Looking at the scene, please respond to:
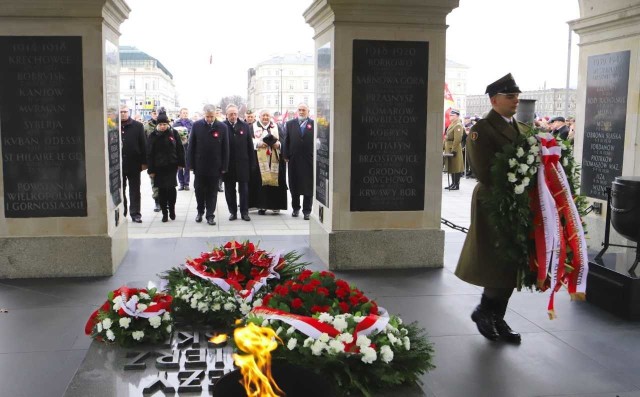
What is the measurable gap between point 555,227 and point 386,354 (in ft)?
6.08

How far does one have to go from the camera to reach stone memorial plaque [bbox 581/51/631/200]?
8.12 m

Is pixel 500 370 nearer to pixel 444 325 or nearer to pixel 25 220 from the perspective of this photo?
pixel 444 325

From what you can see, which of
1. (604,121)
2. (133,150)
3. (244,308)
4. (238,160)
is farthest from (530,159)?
(133,150)

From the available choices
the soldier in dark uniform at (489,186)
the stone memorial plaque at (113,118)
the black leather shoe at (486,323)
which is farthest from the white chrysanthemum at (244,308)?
the stone memorial plaque at (113,118)

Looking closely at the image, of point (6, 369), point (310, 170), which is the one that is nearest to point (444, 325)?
point (6, 369)

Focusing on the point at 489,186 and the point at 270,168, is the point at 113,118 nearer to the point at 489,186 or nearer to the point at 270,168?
the point at 270,168

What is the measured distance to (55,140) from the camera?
281 inches

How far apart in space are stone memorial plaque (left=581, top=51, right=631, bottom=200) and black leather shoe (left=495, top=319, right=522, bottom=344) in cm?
356

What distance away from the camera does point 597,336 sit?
535 cm

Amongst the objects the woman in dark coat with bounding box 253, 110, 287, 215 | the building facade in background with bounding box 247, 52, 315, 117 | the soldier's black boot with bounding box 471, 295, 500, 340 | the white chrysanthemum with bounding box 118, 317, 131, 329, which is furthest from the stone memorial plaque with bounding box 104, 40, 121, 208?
the building facade in background with bounding box 247, 52, 315, 117

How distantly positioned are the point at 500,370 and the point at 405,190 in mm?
3441

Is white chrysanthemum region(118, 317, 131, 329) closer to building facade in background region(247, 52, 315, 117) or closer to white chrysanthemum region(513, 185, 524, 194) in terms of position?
white chrysanthemum region(513, 185, 524, 194)

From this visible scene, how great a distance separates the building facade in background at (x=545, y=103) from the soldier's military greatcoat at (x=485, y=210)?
43692mm

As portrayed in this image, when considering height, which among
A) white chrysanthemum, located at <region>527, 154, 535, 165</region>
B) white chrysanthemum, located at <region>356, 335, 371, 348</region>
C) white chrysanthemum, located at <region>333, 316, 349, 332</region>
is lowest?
white chrysanthemum, located at <region>356, 335, 371, 348</region>
